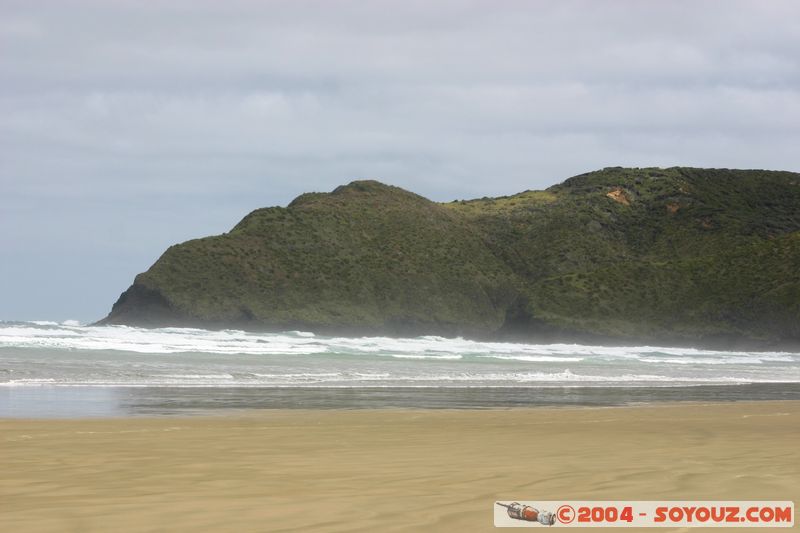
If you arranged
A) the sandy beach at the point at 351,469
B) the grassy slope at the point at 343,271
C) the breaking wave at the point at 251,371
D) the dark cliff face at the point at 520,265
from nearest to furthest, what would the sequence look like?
the sandy beach at the point at 351,469 → the breaking wave at the point at 251,371 → the dark cliff face at the point at 520,265 → the grassy slope at the point at 343,271

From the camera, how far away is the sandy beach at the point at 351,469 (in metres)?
6.00

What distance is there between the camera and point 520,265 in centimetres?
11381

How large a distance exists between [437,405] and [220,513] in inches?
457

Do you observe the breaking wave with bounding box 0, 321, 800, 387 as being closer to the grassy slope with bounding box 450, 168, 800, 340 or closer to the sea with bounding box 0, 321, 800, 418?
the sea with bounding box 0, 321, 800, 418

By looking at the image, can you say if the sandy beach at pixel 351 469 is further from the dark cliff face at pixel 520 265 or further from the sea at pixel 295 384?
the dark cliff face at pixel 520 265

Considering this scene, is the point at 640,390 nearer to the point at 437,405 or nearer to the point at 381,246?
the point at 437,405

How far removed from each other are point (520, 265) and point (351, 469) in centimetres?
10656

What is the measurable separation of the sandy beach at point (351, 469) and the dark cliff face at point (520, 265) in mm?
65454

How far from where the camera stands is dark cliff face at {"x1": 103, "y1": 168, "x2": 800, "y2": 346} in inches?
3216

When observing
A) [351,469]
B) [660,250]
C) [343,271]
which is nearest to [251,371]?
[351,469]

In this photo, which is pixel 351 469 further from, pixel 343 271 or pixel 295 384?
pixel 343 271

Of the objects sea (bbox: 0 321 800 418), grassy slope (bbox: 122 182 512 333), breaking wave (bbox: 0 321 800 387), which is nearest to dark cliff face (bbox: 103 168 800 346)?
grassy slope (bbox: 122 182 512 333)

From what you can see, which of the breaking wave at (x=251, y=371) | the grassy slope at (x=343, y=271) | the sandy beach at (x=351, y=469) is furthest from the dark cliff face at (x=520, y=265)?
the sandy beach at (x=351, y=469)

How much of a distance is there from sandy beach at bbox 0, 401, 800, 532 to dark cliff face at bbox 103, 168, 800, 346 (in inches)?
2577
